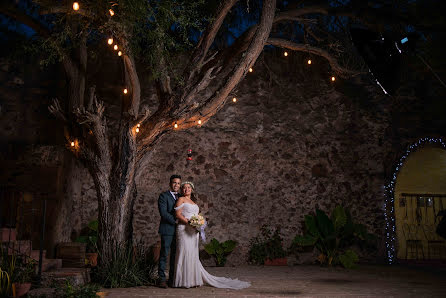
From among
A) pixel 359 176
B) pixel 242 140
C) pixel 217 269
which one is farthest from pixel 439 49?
pixel 217 269

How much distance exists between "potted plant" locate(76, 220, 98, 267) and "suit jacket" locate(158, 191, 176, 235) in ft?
6.05

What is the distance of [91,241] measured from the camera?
26.3 feet

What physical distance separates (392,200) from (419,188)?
2.84 metres

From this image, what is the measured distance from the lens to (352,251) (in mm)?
9664

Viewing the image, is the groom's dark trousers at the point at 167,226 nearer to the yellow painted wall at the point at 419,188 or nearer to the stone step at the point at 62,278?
the stone step at the point at 62,278

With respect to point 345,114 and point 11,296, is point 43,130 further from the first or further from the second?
point 345,114

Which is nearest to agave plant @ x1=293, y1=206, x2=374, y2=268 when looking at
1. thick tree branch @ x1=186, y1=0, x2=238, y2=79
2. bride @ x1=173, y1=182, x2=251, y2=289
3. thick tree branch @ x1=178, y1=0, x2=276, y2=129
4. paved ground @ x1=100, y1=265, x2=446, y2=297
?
paved ground @ x1=100, y1=265, x2=446, y2=297

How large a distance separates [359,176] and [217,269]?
15.1ft

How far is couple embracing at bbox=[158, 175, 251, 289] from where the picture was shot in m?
6.64

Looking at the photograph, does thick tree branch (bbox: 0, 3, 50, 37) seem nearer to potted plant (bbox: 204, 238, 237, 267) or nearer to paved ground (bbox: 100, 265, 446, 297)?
Answer: paved ground (bbox: 100, 265, 446, 297)

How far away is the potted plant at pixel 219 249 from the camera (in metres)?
9.52

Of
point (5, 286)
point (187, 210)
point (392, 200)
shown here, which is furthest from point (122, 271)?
point (392, 200)

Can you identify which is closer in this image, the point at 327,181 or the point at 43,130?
the point at 43,130

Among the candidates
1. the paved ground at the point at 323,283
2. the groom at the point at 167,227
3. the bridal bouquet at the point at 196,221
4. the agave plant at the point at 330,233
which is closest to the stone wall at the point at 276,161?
the agave plant at the point at 330,233
